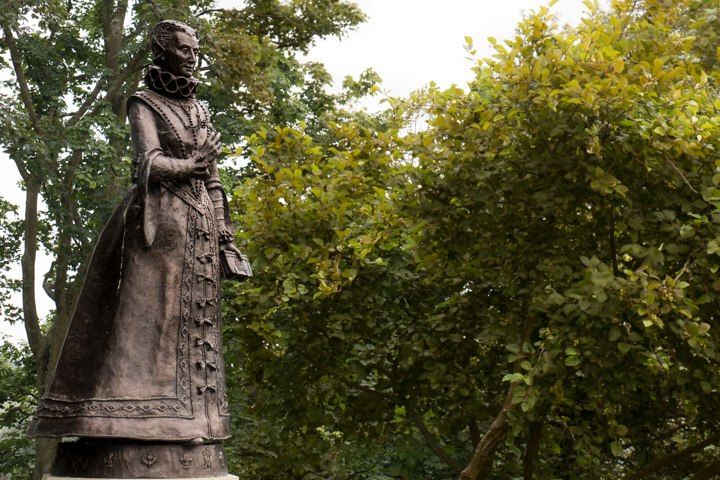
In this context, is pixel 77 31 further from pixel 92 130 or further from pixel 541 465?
pixel 541 465

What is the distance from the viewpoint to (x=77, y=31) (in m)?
17.2

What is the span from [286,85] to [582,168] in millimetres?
10798

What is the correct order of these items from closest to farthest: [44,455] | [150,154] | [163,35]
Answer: [150,154]
[163,35]
[44,455]

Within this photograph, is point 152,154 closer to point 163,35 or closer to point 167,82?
point 167,82

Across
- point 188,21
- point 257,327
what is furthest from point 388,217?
point 188,21

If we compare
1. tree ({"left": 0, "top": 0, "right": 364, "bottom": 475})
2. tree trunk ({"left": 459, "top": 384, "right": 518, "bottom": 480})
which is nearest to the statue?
tree trunk ({"left": 459, "top": 384, "right": 518, "bottom": 480})

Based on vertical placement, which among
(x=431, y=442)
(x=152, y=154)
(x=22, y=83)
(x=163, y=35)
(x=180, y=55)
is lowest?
(x=431, y=442)

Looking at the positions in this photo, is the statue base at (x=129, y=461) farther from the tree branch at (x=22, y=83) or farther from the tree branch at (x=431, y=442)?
the tree branch at (x=22, y=83)

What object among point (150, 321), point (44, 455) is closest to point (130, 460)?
point (150, 321)

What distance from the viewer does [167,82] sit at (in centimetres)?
481

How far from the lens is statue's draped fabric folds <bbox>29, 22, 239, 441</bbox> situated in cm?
414

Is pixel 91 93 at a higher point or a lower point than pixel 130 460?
higher

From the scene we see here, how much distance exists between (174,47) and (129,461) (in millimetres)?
2458

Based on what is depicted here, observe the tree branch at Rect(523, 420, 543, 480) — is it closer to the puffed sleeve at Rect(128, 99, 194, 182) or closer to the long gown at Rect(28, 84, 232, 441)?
the long gown at Rect(28, 84, 232, 441)
